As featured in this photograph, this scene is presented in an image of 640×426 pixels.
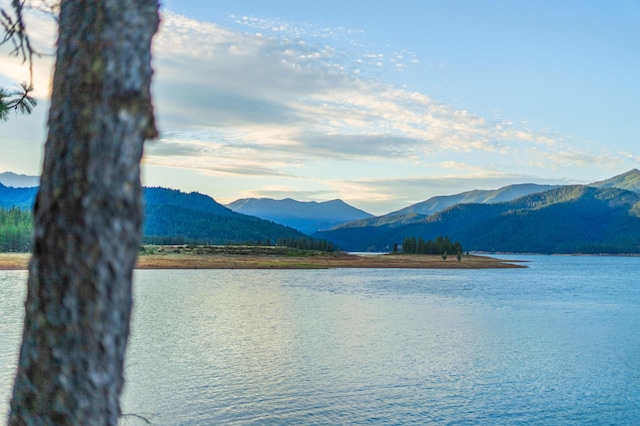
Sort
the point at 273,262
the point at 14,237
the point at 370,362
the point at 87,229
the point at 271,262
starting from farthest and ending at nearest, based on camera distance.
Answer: the point at 14,237 → the point at 273,262 → the point at 271,262 → the point at 370,362 → the point at 87,229

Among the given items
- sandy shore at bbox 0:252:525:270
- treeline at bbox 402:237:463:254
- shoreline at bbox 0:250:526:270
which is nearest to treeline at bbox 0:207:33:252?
sandy shore at bbox 0:252:525:270

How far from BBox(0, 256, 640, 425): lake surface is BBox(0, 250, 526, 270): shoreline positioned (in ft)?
178

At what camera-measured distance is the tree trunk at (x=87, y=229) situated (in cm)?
343

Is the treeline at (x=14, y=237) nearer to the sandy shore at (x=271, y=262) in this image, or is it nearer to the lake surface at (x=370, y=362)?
the sandy shore at (x=271, y=262)

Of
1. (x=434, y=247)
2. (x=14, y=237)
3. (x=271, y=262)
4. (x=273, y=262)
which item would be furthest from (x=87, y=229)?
(x=434, y=247)

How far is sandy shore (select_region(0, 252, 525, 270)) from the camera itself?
3991 inches

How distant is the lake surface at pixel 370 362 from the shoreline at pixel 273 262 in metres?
54.2

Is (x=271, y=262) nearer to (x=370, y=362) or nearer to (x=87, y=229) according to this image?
(x=370, y=362)

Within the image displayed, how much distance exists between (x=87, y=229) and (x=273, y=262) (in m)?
115

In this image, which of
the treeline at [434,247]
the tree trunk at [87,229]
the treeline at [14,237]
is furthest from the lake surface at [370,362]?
the treeline at [434,247]

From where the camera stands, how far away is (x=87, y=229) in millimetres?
3410

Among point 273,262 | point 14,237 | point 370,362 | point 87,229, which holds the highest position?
point 87,229

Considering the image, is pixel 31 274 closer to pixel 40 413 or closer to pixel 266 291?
pixel 40 413

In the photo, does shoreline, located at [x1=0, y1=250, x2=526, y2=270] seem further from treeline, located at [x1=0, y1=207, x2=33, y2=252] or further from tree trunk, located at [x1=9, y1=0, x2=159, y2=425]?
tree trunk, located at [x1=9, y1=0, x2=159, y2=425]
